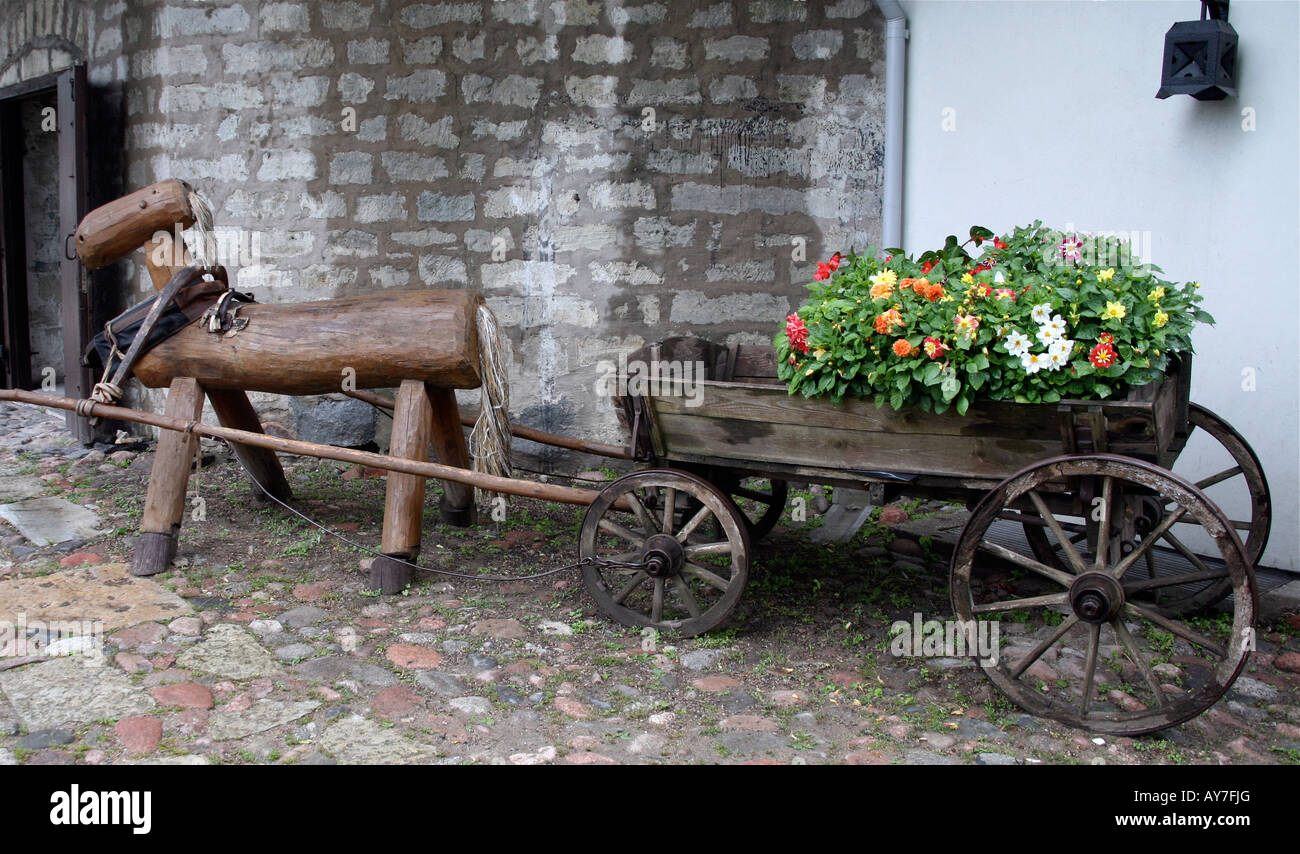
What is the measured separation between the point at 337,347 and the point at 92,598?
1480mm

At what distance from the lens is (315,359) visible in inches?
189

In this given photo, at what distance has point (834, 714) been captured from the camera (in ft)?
11.5

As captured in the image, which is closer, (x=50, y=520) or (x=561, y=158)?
(x=50, y=520)

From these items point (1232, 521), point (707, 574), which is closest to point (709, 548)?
point (707, 574)

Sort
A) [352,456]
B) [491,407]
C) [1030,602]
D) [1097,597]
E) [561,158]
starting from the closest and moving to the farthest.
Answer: [1097,597], [1030,602], [352,456], [491,407], [561,158]

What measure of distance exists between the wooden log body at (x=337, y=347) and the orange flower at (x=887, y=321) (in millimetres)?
1935

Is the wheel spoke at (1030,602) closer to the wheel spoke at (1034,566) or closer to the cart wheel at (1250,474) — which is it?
the wheel spoke at (1034,566)

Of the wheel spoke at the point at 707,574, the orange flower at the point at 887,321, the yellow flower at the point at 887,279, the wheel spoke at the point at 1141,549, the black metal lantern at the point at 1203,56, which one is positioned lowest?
the wheel spoke at the point at 707,574

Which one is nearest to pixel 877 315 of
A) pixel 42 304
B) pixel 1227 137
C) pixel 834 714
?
pixel 834 714

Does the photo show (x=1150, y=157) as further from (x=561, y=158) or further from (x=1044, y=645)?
(x=561, y=158)

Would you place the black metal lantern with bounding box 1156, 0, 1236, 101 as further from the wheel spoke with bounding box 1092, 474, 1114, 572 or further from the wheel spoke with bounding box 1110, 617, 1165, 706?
the wheel spoke with bounding box 1110, 617, 1165, 706

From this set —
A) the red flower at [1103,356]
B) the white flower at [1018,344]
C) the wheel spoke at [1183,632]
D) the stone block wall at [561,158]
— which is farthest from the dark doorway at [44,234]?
the wheel spoke at [1183,632]

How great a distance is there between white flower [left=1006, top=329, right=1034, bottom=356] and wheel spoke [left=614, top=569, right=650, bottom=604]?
162cm

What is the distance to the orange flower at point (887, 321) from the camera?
352 centimetres
